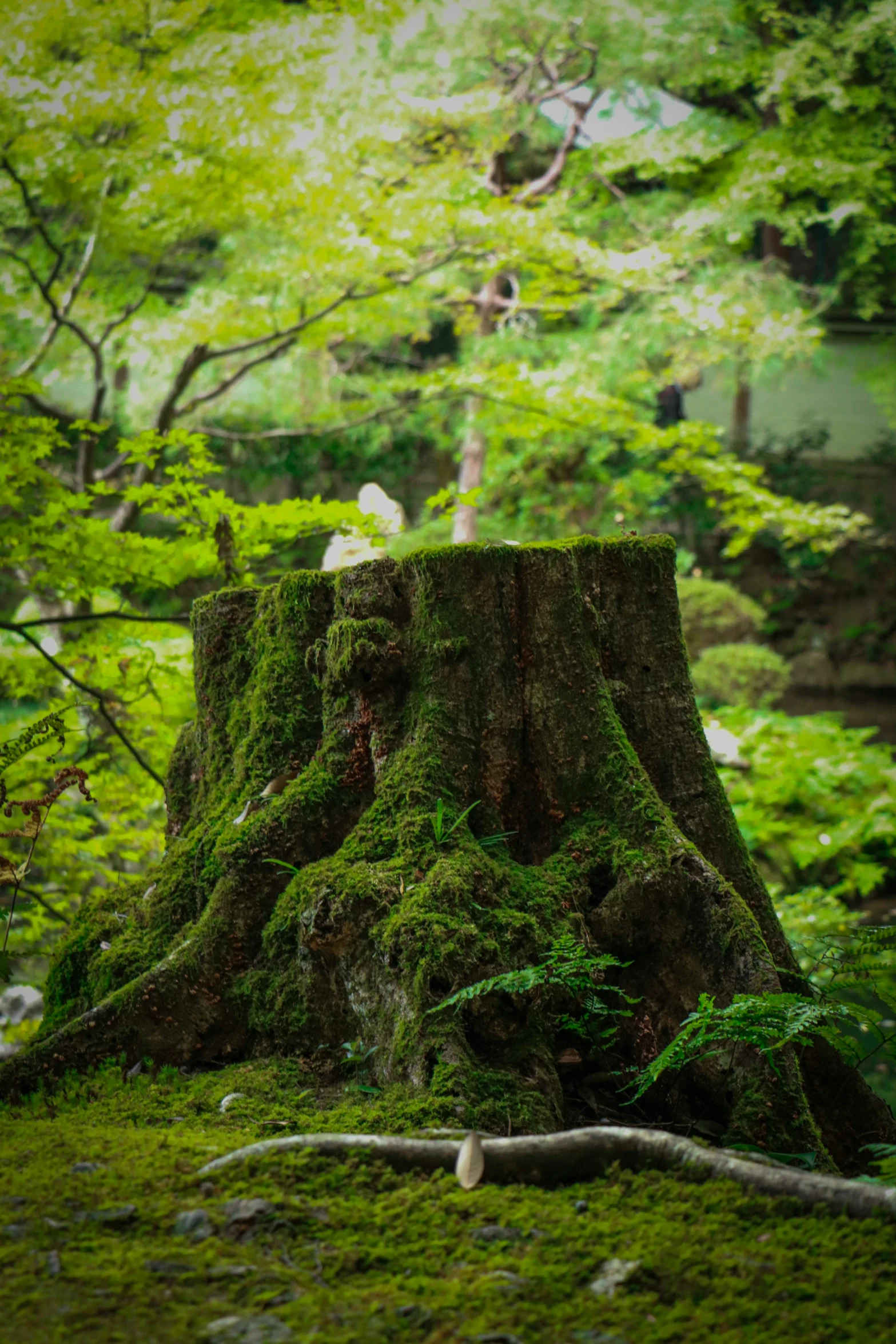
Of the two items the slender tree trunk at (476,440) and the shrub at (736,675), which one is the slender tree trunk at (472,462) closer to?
the slender tree trunk at (476,440)

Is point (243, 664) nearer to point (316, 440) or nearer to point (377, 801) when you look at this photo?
point (377, 801)

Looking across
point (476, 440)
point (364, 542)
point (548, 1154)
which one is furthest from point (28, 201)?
point (548, 1154)

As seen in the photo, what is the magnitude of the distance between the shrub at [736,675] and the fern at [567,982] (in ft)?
27.0

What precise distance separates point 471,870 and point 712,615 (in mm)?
9783

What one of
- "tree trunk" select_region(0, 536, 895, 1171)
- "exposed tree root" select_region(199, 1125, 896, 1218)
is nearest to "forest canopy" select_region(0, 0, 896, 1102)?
"tree trunk" select_region(0, 536, 895, 1171)

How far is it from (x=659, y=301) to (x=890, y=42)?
3948 mm

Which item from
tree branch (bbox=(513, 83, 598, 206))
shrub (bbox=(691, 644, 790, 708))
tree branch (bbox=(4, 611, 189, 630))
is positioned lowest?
tree branch (bbox=(4, 611, 189, 630))

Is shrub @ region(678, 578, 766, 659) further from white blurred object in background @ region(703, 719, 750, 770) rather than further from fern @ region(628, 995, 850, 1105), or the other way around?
fern @ region(628, 995, 850, 1105)

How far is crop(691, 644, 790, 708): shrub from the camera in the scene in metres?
10.1

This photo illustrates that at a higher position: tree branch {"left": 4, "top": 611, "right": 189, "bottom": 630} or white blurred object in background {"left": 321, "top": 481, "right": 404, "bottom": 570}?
white blurred object in background {"left": 321, "top": 481, "right": 404, "bottom": 570}

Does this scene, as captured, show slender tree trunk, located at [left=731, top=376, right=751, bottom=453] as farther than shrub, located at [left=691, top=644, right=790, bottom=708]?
Yes

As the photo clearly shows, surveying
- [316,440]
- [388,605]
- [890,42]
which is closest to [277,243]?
[316,440]

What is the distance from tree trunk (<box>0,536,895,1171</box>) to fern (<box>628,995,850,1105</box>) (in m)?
0.11

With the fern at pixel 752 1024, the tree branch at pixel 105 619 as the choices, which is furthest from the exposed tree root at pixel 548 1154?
the tree branch at pixel 105 619
